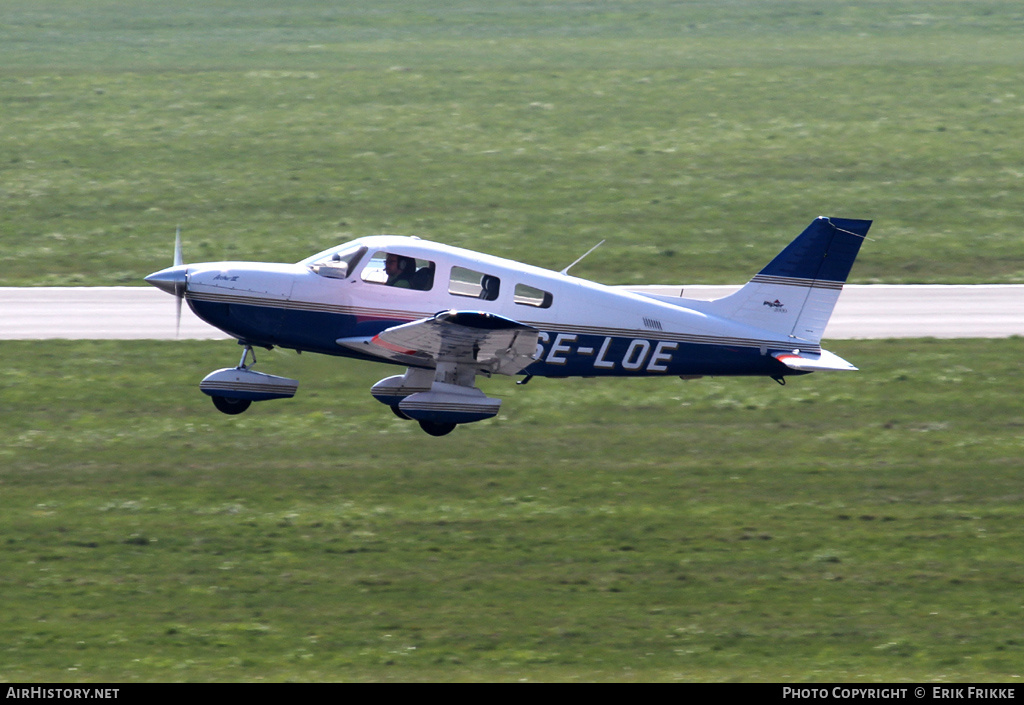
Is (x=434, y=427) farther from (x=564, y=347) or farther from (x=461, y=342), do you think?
(x=564, y=347)

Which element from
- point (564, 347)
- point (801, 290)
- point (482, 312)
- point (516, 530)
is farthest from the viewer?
point (801, 290)

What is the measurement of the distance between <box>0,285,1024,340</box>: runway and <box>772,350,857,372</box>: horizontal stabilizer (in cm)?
540

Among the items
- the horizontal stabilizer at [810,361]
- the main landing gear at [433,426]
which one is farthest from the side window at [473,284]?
the horizontal stabilizer at [810,361]

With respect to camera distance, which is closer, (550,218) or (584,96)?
(550,218)

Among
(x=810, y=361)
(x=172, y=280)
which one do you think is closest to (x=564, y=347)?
(x=810, y=361)

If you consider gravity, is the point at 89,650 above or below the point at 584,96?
below

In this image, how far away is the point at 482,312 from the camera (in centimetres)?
1667

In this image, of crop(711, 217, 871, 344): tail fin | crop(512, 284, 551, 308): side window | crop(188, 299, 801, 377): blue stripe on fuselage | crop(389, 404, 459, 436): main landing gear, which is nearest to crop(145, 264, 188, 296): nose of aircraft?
crop(188, 299, 801, 377): blue stripe on fuselage

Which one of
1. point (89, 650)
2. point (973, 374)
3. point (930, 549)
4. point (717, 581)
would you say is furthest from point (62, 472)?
point (973, 374)

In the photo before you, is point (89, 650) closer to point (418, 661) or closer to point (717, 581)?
point (418, 661)

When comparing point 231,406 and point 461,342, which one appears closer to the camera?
point 461,342

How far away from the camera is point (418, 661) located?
1355cm

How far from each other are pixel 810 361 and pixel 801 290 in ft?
3.32

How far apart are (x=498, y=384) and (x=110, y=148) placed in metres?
18.4
